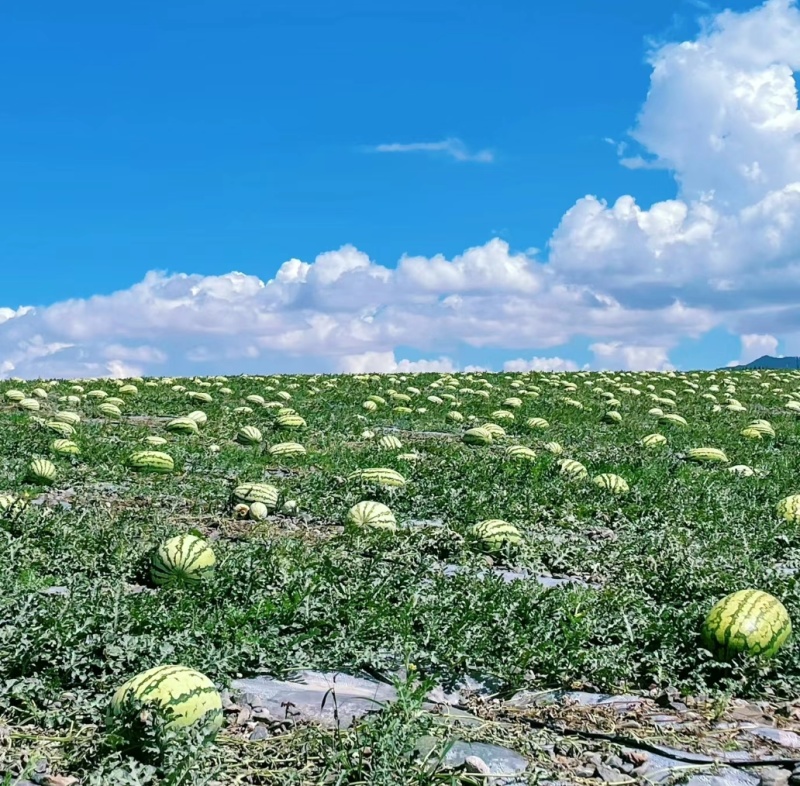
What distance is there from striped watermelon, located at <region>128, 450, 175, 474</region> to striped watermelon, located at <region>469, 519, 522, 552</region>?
13.4 ft

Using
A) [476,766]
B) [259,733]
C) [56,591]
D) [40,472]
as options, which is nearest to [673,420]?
[40,472]

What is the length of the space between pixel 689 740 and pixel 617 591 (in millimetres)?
1876

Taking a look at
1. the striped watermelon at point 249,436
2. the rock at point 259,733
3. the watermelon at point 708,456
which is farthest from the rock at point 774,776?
the striped watermelon at point 249,436

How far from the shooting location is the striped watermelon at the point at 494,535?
684 centimetres

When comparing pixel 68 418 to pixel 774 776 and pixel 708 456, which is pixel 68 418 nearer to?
pixel 708 456

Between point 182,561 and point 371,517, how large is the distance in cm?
189

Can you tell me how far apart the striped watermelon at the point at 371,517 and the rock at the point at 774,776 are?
3.81 meters

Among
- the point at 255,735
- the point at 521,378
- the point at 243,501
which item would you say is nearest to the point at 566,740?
the point at 255,735

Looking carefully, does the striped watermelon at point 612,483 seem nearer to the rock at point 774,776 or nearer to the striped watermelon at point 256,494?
the striped watermelon at point 256,494

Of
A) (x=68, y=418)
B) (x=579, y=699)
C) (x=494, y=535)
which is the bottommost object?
(x=579, y=699)

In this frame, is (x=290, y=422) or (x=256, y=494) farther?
(x=290, y=422)

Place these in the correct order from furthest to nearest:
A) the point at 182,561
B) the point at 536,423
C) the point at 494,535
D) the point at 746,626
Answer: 1. the point at 536,423
2. the point at 494,535
3. the point at 182,561
4. the point at 746,626

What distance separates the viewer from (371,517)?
7.28 m

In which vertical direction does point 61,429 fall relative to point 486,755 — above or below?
above
